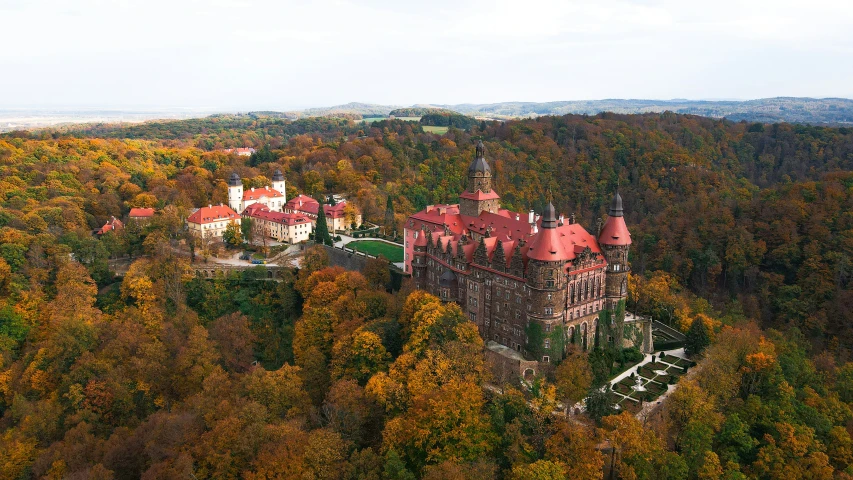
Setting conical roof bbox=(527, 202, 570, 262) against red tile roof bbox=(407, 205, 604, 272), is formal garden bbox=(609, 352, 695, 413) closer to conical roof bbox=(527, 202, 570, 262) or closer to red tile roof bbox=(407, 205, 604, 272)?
red tile roof bbox=(407, 205, 604, 272)

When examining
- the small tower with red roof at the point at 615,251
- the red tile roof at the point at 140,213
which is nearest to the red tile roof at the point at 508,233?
the small tower with red roof at the point at 615,251

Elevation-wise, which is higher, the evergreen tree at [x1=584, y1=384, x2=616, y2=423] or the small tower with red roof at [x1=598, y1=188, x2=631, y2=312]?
the small tower with red roof at [x1=598, y1=188, x2=631, y2=312]

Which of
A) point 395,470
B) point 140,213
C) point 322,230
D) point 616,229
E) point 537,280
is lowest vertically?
point 395,470

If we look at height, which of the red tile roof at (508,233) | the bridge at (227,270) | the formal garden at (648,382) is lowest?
the formal garden at (648,382)

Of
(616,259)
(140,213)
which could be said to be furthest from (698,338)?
(140,213)

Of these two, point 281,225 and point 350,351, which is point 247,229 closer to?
point 281,225

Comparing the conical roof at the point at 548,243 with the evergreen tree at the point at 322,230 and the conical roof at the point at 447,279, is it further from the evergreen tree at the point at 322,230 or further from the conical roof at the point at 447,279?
the evergreen tree at the point at 322,230

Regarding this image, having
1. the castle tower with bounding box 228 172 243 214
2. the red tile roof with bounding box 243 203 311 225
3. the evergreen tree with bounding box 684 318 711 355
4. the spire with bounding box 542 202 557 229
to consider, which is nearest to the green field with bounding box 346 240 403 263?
the red tile roof with bounding box 243 203 311 225
